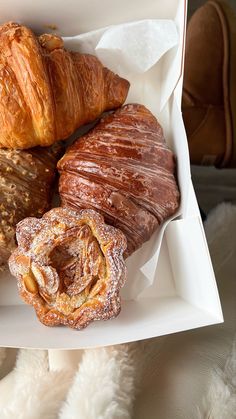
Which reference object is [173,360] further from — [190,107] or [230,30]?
[230,30]

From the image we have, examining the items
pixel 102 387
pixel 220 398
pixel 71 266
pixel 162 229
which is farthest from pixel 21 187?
pixel 220 398

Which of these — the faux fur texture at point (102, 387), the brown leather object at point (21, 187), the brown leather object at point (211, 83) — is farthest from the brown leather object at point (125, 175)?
the brown leather object at point (211, 83)

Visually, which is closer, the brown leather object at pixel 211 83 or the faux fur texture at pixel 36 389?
the faux fur texture at pixel 36 389

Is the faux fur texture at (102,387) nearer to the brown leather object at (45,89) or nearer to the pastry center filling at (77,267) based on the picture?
the pastry center filling at (77,267)

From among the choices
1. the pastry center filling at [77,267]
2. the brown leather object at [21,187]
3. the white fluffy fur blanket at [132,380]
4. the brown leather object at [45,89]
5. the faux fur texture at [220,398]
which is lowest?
the faux fur texture at [220,398]

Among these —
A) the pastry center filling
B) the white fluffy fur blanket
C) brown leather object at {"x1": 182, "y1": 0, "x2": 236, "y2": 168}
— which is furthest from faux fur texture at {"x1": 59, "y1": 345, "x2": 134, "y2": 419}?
brown leather object at {"x1": 182, "y1": 0, "x2": 236, "y2": 168}

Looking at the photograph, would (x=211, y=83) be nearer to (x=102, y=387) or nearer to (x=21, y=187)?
(x=21, y=187)
